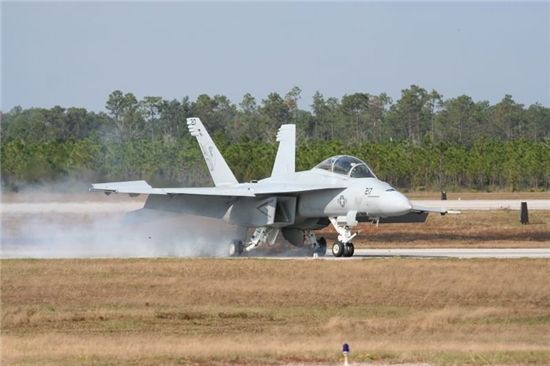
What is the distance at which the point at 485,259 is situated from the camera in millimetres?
28359

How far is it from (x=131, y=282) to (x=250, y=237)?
9.52 m

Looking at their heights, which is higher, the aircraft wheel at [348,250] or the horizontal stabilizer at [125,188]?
the horizontal stabilizer at [125,188]

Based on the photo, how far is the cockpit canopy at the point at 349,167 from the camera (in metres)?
31.2

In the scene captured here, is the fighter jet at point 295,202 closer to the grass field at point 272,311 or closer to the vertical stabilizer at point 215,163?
the vertical stabilizer at point 215,163

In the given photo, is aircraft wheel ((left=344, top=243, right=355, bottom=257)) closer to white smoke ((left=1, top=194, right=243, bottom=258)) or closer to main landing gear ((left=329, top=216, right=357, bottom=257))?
main landing gear ((left=329, top=216, right=357, bottom=257))

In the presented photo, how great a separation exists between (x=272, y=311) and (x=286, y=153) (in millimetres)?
14504

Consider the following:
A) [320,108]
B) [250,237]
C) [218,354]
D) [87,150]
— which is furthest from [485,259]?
[320,108]

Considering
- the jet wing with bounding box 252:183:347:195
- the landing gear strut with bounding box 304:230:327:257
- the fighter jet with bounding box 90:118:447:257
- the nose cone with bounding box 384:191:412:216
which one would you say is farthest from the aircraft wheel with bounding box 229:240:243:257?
the nose cone with bounding box 384:191:412:216

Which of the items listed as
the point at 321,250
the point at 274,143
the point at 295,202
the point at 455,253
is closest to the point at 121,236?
the point at 295,202

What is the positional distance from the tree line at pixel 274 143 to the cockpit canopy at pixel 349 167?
933 cm

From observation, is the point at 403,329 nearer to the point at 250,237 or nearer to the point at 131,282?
the point at 131,282

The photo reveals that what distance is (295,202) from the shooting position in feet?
107

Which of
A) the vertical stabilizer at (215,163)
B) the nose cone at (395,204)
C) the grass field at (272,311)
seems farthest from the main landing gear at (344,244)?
the vertical stabilizer at (215,163)

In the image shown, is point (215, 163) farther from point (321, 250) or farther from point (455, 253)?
point (455, 253)
